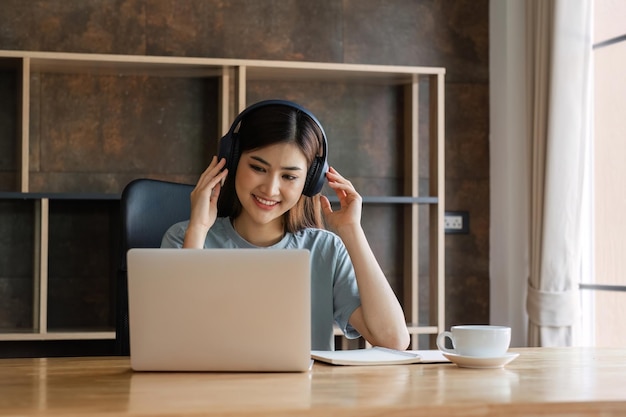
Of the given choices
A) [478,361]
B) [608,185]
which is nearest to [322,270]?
[478,361]

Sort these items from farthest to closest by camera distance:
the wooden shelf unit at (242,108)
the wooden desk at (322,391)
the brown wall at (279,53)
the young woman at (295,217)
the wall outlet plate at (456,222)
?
1. the wall outlet plate at (456,222)
2. the brown wall at (279,53)
3. the wooden shelf unit at (242,108)
4. the young woman at (295,217)
5. the wooden desk at (322,391)

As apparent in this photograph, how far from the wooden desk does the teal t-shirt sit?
2.01 feet

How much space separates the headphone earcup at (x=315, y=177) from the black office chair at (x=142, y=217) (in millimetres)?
364

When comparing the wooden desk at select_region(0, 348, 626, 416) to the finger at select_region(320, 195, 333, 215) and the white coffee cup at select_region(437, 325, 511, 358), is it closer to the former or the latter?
the white coffee cup at select_region(437, 325, 511, 358)

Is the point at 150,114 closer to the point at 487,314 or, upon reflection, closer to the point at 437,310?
the point at 437,310

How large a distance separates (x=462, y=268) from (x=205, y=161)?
1181 mm

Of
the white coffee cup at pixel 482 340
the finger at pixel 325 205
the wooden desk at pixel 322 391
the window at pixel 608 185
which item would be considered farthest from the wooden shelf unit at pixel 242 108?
the white coffee cup at pixel 482 340

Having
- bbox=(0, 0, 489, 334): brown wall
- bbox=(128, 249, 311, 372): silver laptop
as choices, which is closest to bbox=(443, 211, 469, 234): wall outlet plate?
bbox=(0, 0, 489, 334): brown wall

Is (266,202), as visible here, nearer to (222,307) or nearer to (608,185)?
(222,307)

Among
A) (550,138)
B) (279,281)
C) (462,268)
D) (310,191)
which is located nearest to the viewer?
(279,281)

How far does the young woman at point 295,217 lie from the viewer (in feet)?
6.78

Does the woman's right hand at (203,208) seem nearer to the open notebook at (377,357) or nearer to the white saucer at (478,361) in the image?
the open notebook at (377,357)

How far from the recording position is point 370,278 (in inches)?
80.9

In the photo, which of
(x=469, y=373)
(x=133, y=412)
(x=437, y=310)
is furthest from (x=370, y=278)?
(x=437, y=310)
